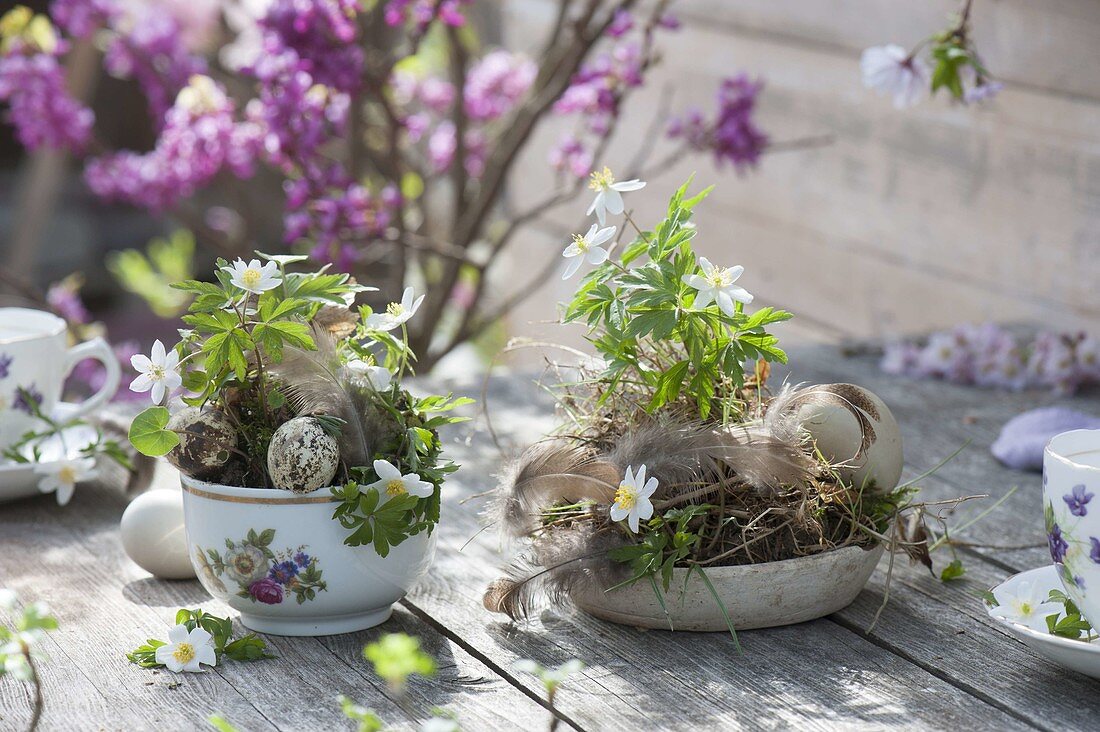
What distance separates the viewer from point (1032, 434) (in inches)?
58.2

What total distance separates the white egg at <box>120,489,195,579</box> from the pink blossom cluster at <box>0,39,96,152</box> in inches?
60.1

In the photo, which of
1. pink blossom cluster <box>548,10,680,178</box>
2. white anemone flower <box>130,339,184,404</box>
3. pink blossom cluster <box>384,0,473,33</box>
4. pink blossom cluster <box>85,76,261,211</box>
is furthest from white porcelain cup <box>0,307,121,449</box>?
pink blossom cluster <box>548,10,680,178</box>

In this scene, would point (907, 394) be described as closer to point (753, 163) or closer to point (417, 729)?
point (753, 163)

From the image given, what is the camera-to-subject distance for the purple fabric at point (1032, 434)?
1.44 m

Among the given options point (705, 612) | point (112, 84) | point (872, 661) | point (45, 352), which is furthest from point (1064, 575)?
point (112, 84)

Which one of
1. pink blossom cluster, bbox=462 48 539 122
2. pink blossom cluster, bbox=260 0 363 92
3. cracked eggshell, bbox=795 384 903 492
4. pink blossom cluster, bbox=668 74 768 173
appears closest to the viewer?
cracked eggshell, bbox=795 384 903 492

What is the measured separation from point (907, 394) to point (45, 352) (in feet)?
3.78

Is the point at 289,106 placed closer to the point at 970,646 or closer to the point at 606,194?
the point at 606,194

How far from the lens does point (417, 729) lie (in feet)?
2.78

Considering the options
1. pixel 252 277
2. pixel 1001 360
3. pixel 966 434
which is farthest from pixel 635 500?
pixel 1001 360

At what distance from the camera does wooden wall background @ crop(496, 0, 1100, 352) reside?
2004 millimetres

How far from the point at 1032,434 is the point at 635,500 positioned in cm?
74

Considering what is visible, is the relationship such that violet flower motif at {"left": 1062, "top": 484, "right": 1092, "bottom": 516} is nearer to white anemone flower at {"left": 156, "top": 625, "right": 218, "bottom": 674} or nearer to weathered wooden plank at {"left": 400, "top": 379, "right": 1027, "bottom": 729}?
weathered wooden plank at {"left": 400, "top": 379, "right": 1027, "bottom": 729}

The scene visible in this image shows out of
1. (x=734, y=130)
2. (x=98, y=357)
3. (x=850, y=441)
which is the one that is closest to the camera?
(x=850, y=441)
